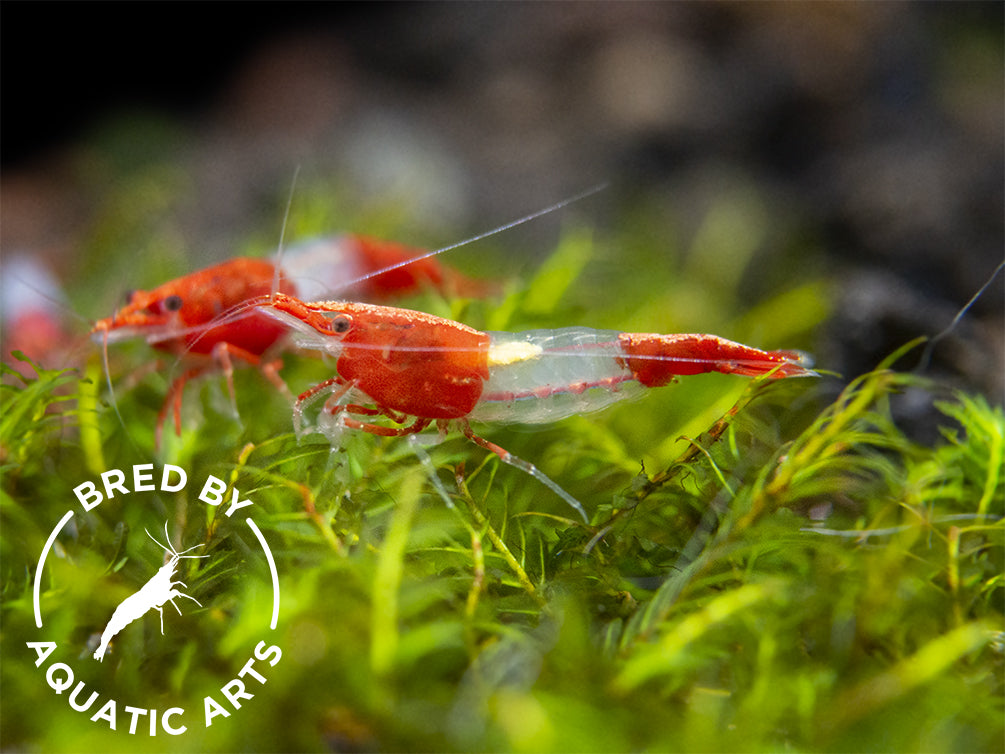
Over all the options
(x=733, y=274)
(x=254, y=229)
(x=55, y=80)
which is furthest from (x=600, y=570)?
(x=55, y=80)

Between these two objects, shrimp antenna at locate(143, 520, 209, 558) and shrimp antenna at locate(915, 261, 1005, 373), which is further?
shrimp antenna at locate(915, 261, 1005, 373)

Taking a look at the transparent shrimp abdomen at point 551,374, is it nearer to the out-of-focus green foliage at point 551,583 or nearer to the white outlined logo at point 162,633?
the out-of-focus green foliage at point 551,583

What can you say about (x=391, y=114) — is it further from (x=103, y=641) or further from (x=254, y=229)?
(x=103, y=641)

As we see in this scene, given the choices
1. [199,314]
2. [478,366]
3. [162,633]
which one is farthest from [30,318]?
[478,366]

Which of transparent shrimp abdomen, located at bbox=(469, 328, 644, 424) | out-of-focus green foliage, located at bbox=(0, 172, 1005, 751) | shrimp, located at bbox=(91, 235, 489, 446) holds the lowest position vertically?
out-of-focus green foliage, located at bbox=(0, 172, 1005, 751)

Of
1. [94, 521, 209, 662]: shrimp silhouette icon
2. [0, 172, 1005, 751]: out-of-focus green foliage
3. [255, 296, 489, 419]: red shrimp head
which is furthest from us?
[255, 296, 489, 419]: red shrimp head

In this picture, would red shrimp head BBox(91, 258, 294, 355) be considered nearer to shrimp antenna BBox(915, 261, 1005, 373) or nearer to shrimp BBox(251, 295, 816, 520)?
shrimp BBox(251, 295, 816, 520)

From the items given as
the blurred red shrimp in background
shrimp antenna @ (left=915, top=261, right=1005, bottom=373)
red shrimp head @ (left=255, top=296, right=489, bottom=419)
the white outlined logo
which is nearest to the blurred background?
the blurred red shrimp in background
